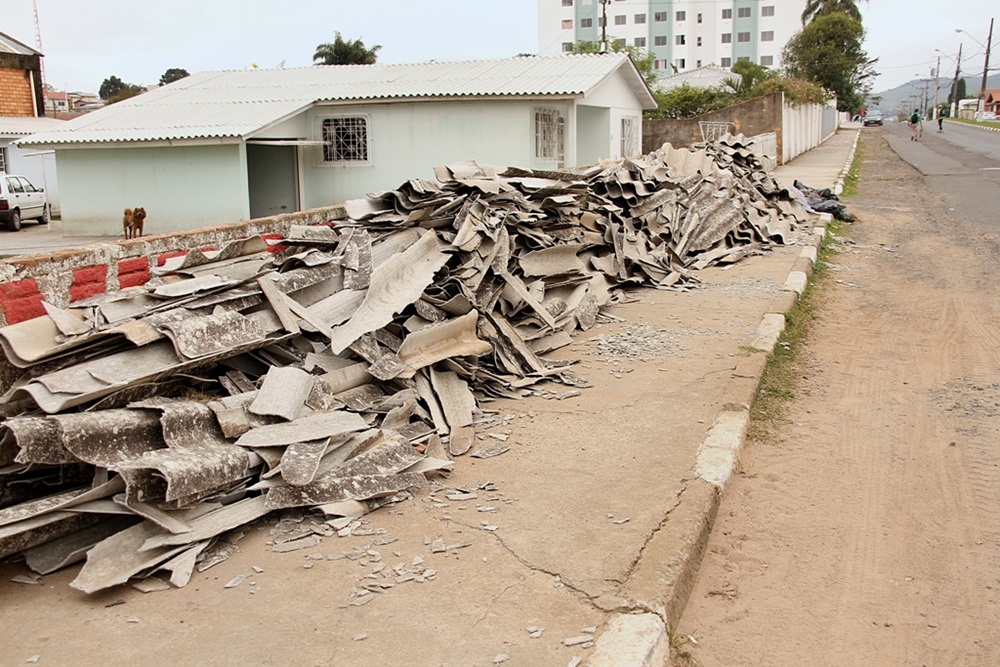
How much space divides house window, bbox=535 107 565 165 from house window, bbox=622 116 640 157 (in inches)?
161

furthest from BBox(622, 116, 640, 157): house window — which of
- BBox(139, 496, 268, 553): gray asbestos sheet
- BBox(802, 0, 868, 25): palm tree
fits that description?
BBox(802, 0, 868, 25): palm tree

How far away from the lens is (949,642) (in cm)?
354

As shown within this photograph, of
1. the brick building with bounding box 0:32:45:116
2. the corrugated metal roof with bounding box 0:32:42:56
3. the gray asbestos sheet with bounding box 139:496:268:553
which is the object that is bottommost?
the gray asbestos sheet with bounding box 139:496:268:553

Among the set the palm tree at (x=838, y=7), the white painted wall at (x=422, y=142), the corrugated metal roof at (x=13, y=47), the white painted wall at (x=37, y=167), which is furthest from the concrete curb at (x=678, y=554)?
the palm tree at (x=838, y=7)

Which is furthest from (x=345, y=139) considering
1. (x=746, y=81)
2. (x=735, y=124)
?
(x=746, y=81)

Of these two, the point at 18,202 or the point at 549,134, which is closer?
the point at 549,134

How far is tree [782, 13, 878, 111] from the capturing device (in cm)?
5738

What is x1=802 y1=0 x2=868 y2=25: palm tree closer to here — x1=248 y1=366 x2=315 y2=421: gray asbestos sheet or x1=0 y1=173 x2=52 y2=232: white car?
x1=0 y1=173 x2=52 y2=232: white car

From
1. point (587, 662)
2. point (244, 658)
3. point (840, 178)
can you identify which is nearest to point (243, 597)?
point (244, 658)

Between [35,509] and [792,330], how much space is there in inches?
276

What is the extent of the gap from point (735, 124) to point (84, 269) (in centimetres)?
3078

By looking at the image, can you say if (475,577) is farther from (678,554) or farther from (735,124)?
(735,124)

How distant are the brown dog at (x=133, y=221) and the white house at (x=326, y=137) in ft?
3.70

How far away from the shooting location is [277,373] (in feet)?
15.8
